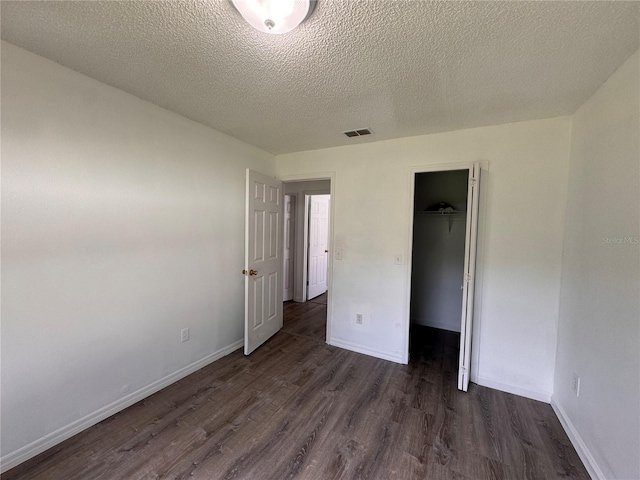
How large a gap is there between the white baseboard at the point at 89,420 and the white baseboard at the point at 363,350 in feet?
4.68

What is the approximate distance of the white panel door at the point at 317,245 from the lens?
506cm

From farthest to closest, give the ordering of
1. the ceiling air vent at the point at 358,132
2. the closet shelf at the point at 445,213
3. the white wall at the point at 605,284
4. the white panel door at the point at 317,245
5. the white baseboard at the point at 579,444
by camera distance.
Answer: the white panel door at the point at 317,245 → the closet shelf at the point at 445,213 → the ceiling air vent at the point at 358,132 → the white baseboard at the point at 579,444 → the white wall at the point at 605,284

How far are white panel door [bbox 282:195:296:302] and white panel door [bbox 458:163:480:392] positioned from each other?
3.16 meters

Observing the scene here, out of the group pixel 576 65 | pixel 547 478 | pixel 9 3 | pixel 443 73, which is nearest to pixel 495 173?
pixel 576 65

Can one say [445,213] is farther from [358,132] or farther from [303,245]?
[303,245]

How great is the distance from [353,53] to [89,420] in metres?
2.94

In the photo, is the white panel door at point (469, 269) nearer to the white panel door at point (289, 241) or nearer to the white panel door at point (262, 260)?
the white panel door at point (262, 260)

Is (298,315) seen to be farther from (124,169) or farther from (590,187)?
(590,187)

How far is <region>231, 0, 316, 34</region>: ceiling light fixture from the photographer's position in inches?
44.0

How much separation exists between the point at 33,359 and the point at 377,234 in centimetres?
285

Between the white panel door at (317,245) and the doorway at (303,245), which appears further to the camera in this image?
the white panel door at (317,245)

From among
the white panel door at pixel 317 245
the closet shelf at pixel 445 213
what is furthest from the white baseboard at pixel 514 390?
the white panel door at pixel 317 245

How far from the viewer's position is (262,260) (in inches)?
122

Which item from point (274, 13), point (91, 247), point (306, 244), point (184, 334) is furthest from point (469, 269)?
point (306, 244)
